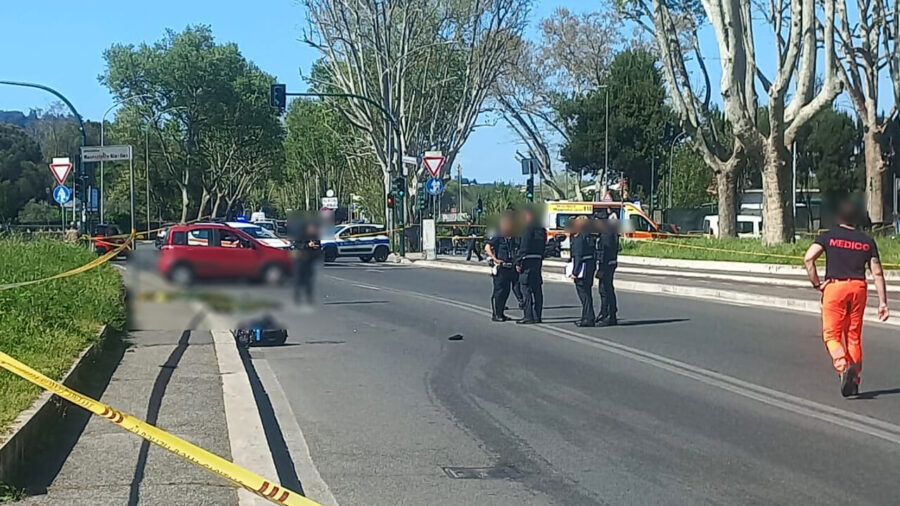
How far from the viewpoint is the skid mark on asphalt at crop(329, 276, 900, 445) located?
899 cm

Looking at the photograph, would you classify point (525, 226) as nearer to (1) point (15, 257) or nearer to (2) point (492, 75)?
(1) point (15, 257)

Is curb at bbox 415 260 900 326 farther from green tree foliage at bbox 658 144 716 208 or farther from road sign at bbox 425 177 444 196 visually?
green tree foliage at bbox 658 144 716 208

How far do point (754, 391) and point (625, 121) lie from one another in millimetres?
54065

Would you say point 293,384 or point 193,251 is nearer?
point 193,251

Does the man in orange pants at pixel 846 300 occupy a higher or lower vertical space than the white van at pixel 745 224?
lower

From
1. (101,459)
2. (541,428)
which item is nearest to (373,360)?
(541,428)

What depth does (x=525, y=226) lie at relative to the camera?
870 cm

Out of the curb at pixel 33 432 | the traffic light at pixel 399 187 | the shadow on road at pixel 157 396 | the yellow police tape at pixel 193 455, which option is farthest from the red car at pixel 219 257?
the traffic light at pixel 399 187

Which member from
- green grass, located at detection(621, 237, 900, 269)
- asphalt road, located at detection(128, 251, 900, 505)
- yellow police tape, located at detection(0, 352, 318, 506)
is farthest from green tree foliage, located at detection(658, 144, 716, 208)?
yellow police tape, located at detection(0, 352, 318, 506)

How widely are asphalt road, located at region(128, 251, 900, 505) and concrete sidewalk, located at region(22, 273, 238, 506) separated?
77 cm

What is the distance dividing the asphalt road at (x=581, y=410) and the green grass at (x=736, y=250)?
548 inches

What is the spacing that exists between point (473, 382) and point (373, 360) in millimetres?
2003

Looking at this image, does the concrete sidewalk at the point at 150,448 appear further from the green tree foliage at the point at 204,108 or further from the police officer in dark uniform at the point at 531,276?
the police officer in dark uniform at the point at 531,276

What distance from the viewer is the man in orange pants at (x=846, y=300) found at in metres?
10.3
